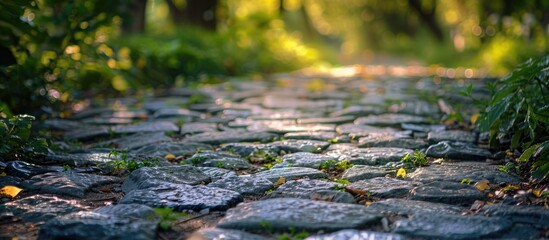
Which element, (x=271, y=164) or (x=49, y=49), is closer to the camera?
(x=271, y=164)

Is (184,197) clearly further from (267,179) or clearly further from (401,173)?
(401,173)

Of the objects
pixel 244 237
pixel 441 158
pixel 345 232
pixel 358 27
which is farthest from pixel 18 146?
pixel 358 27

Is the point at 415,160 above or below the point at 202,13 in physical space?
below

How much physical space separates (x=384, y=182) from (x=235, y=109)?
Answer: 10.2ft

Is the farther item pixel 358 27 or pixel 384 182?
pixel 358 27

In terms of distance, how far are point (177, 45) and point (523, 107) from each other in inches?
254

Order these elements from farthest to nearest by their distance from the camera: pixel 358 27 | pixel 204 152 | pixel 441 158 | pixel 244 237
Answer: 1. pixel 358 27
2. pixel 204 152
3. pixel 441 158
4. pixel 244 237

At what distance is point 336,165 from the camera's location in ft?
11.4

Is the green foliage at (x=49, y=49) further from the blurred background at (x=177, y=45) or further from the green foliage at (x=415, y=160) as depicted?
the green foliage at (x=415, y=160)

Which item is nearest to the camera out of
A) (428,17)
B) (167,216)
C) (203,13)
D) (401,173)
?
(167,216)

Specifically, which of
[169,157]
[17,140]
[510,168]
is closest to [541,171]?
[510,168]

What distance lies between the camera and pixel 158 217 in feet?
8.14

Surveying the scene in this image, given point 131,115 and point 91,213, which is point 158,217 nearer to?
point 91,213

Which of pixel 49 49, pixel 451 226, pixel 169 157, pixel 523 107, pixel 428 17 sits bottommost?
pixel 451 226
